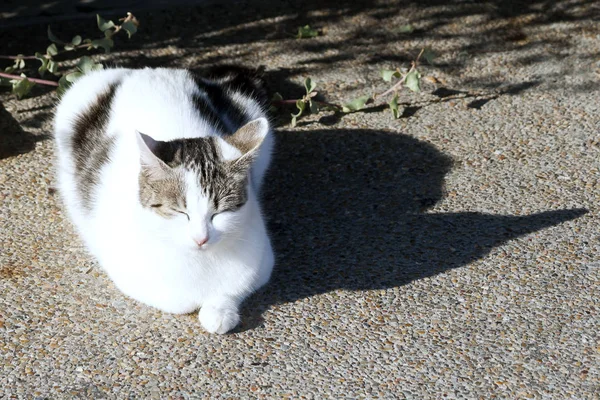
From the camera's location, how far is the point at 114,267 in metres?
3.45

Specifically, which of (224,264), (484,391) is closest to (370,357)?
(484,391)

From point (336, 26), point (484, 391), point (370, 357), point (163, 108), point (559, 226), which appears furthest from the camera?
point (336, 26)

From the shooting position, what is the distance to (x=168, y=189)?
120 inches

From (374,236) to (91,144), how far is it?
1.50 m

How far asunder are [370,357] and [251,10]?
12.9 ft

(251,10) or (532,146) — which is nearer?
(532,146)

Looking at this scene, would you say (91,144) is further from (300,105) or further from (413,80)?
(413,80)

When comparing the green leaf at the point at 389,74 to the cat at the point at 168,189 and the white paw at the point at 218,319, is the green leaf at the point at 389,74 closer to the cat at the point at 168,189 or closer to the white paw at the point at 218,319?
the cat at the point at 168,189

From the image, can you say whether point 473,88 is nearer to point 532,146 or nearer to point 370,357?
point 532,146

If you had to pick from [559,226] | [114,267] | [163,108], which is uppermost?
[163,108]

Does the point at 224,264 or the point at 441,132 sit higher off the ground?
the point at 224,264

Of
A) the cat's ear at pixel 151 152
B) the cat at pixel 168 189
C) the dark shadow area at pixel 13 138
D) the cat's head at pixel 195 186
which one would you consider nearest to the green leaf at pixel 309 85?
the cat at pixel 168 189

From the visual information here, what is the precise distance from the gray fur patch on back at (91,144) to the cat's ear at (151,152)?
2.41ft

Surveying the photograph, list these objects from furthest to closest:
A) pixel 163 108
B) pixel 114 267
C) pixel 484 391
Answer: pixel 163 108 → pixel 114 267 → pixel 484 391
